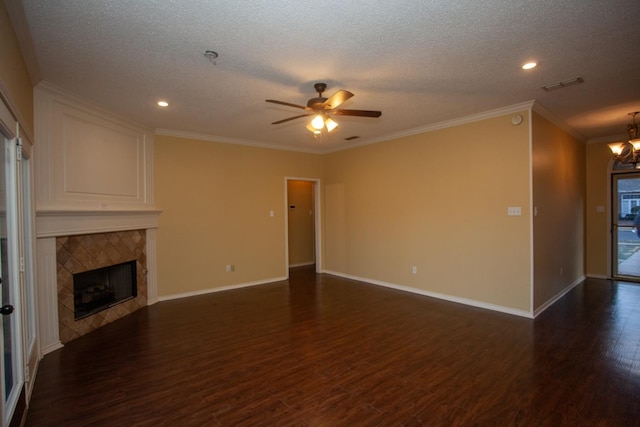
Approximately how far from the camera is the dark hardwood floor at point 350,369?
226 cm

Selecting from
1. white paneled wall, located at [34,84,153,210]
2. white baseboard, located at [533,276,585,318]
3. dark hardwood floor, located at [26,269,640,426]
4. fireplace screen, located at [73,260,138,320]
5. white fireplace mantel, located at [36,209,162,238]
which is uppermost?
white paneled wall, located at [34,84,153,210]

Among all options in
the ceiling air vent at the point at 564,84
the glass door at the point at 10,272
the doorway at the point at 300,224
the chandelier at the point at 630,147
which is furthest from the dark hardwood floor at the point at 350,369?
the doorway at the point at 300,224

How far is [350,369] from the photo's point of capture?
288 cm

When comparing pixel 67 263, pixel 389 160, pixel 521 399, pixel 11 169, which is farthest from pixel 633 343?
pixel 67 263

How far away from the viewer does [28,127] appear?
9.32 ft

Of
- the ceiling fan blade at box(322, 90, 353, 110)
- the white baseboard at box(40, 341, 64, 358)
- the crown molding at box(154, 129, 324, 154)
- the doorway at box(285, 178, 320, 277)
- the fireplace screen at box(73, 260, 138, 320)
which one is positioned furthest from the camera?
the doorway at box(285, 178, 320, 277)

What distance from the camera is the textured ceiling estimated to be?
214cm

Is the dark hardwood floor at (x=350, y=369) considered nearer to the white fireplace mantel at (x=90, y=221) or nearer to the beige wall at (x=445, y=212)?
the beige wall at (x=445, y=212)

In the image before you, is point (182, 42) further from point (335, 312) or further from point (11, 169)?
point (335, 312)

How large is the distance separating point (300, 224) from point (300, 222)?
53 millimetres

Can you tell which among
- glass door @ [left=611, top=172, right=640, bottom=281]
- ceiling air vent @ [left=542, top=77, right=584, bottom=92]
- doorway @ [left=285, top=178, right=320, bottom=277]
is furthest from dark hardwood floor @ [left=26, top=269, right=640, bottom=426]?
doorway @ [left=285, top=178, right=320, bottom=277]

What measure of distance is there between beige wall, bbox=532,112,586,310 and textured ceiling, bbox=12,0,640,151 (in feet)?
2.05

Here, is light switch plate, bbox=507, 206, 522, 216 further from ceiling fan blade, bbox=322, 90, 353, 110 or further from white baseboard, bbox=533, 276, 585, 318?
ceiling fan blade, bbox=322, 90, 353, 110

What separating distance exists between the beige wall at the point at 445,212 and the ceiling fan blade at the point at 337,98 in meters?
2.63
